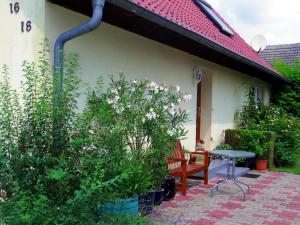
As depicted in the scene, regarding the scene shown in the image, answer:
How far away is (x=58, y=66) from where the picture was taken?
4.24m

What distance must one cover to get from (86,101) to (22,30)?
3.97ft

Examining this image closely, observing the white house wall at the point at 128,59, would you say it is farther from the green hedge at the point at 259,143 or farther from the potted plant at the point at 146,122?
the green hedge at the point at 259,143

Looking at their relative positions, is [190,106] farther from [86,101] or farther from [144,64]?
[86,101]

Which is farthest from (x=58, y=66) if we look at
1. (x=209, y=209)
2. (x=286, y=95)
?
(x=286, y=95)

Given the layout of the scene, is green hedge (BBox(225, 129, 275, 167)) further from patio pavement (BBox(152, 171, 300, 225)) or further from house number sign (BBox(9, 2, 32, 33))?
house number sign (BBox(9, 2, 32, 33))

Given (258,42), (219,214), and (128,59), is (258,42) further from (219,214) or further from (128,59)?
(219,214)

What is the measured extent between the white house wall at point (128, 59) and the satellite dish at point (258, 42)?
3.94m

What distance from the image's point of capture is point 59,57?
430cm

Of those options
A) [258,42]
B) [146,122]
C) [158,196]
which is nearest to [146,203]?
[158,196]

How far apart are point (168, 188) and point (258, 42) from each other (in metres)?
9.78

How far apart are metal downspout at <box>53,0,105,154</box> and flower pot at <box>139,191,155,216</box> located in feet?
5.49

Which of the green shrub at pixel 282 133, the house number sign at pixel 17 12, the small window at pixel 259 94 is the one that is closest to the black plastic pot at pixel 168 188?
the house number sign at pixel 17 12

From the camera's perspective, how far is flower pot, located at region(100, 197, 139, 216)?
154 inches

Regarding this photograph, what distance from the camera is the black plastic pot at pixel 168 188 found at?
5616 millimetres
